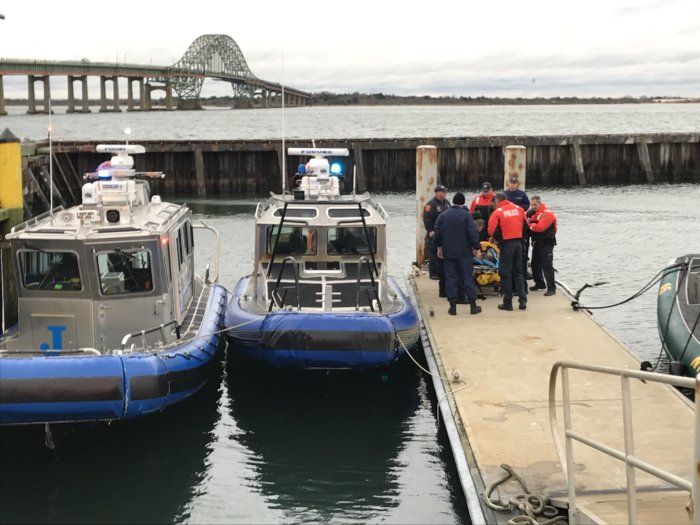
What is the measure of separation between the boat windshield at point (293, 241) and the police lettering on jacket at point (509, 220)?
257 cm

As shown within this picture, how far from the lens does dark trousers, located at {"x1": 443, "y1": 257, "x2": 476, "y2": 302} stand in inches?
502

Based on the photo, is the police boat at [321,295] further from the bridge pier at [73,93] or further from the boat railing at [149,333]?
the bridge pier at [73,93]

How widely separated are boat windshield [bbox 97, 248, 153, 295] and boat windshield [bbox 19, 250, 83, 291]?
28 cm

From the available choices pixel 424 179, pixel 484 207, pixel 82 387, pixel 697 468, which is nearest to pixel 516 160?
pixel 424 179

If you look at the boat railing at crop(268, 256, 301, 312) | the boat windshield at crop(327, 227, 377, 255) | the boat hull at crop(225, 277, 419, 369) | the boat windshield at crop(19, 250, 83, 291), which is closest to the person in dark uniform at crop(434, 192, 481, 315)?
the boat windshield at crop(327, 227, 377, 255)

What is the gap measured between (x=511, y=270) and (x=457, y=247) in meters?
0.91

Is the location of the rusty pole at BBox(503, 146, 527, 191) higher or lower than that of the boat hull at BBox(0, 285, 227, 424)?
higher

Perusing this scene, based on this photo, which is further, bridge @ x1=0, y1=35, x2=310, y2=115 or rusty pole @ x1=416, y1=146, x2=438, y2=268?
bridge @ x1=0, y1=35, x2=310, y2=115

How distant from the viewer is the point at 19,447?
9.77 meters

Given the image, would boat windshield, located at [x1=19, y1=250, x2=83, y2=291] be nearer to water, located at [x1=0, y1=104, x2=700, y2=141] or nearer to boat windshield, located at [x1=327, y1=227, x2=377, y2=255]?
boat windshield, located at [x1=327, y1=227, x2=377, y2=255]

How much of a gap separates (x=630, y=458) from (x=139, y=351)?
5.98 meters

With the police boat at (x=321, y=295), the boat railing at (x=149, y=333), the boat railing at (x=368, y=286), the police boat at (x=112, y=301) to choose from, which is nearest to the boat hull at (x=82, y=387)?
the police boat at (x=112, y=301)

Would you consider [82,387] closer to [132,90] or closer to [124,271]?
[124,271]

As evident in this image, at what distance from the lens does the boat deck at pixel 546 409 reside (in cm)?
693
